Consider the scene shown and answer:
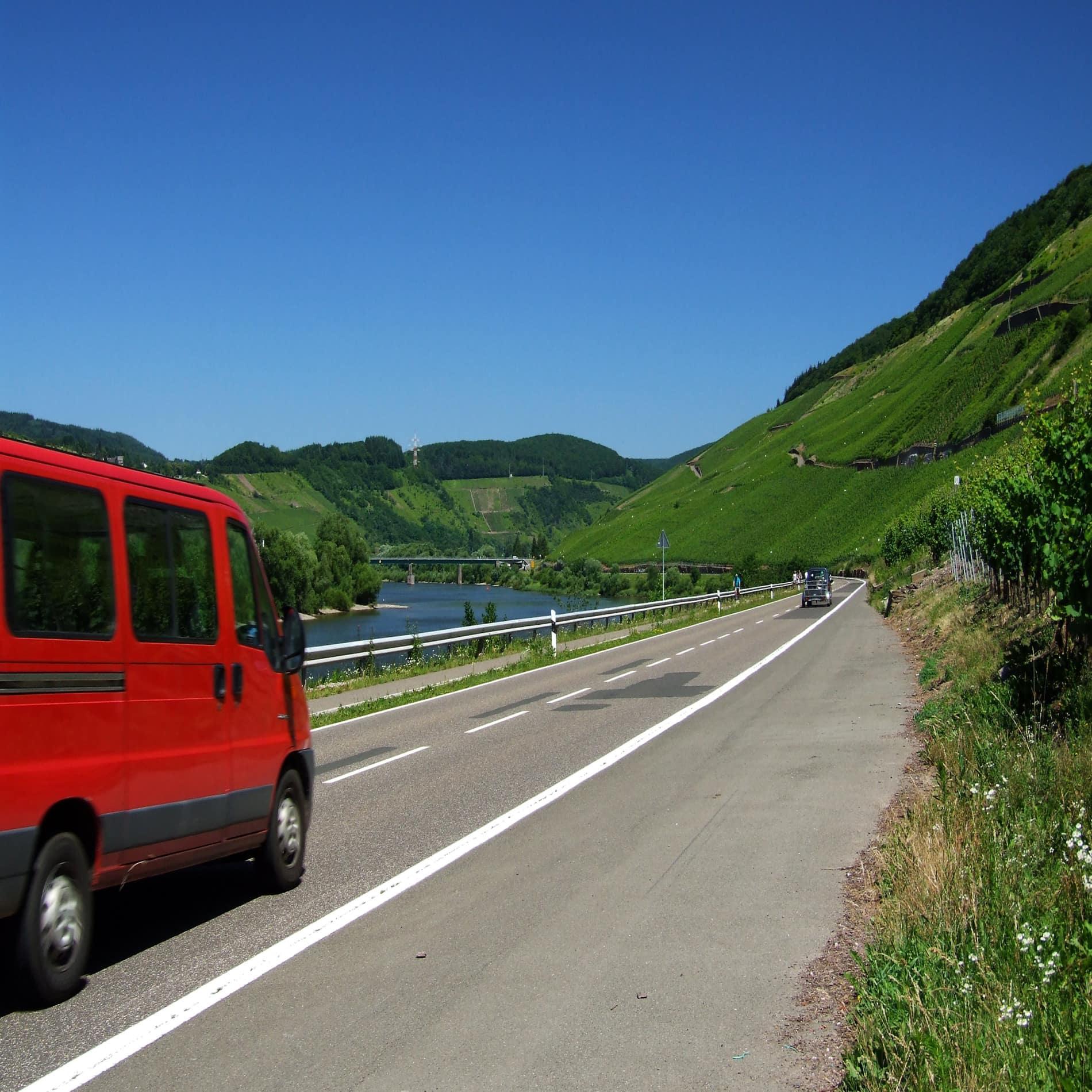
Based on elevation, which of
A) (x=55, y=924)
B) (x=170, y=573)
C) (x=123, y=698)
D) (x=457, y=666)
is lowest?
(x=457, y=666)

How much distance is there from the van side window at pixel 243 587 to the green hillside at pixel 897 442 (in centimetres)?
10288

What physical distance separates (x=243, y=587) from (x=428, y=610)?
8377cm

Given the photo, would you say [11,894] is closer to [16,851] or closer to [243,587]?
[16,851]

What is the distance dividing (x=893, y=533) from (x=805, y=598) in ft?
116

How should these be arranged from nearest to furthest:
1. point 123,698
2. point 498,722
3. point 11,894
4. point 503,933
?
point 11,894, point 123,698, point 503,933, point 498,722

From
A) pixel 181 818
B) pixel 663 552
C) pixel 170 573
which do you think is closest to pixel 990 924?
pixel 181 818

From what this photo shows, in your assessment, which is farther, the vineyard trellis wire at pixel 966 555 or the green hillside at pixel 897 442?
the green hillside at pixel 897 442

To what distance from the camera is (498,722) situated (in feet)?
52.2

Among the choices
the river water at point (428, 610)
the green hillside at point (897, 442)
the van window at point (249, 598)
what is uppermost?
the green hillside at point (897, 442)

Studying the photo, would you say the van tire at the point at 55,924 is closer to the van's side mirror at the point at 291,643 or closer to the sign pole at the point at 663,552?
the van's side mirror at the point at 291,643

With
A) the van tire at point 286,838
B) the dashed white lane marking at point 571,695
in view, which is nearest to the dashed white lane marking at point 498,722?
the dashed white lane marking at point 571,695

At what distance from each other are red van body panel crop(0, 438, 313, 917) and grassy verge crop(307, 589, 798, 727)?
385 inches

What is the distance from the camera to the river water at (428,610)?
58.4 m

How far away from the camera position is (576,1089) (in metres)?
4.06
